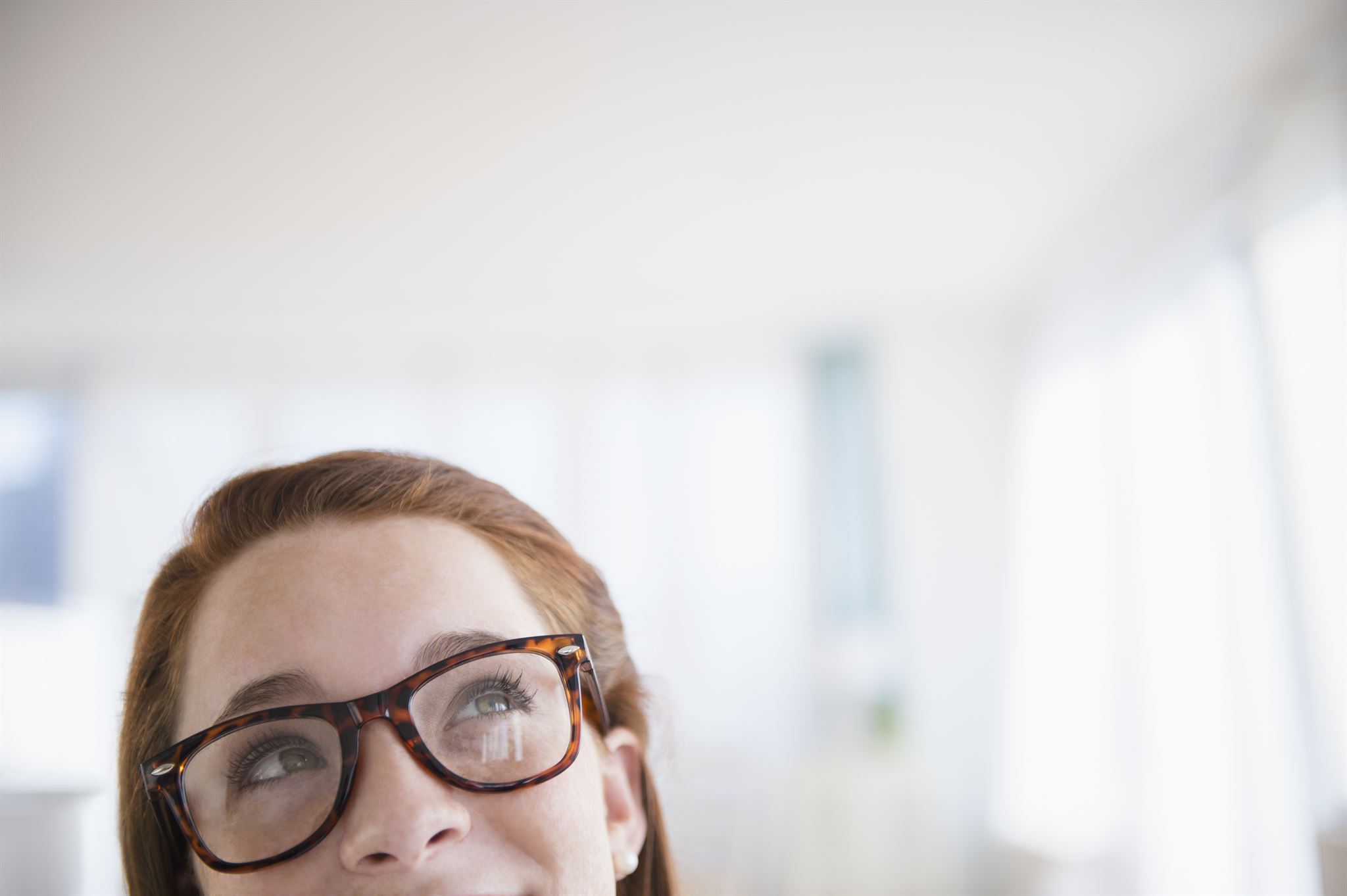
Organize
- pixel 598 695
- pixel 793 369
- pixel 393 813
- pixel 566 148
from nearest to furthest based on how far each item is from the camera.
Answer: pixel 393 813, pixel 598 695, pixel 566 148, pixel 793 369

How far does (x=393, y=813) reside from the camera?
0.69 m

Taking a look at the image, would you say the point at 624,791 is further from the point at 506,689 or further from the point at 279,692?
the point at 279,692

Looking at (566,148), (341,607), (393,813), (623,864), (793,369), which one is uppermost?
(566,148)

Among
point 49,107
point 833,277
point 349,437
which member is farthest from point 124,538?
point 833,277

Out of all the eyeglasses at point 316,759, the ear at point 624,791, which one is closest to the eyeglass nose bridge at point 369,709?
the eyeglasses at point 316,759

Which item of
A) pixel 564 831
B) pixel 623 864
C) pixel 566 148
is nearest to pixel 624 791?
pixel 623 864

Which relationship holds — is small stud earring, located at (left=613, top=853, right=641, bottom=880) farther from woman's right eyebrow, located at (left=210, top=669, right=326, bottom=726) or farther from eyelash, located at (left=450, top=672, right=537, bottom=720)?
woman's right eyebrow, located at (left=210, top=669, right=326, bottom=726)

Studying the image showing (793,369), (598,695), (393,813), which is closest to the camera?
(393,813)

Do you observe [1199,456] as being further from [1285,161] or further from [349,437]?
[349,437]

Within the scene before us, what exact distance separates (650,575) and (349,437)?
5.31 ft

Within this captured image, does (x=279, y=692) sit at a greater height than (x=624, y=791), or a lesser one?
greater

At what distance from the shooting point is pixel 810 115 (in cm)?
301

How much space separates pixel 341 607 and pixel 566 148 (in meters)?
2.68

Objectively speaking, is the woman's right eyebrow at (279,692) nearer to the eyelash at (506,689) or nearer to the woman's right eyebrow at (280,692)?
the woman's right eyebrow at (280,692)
